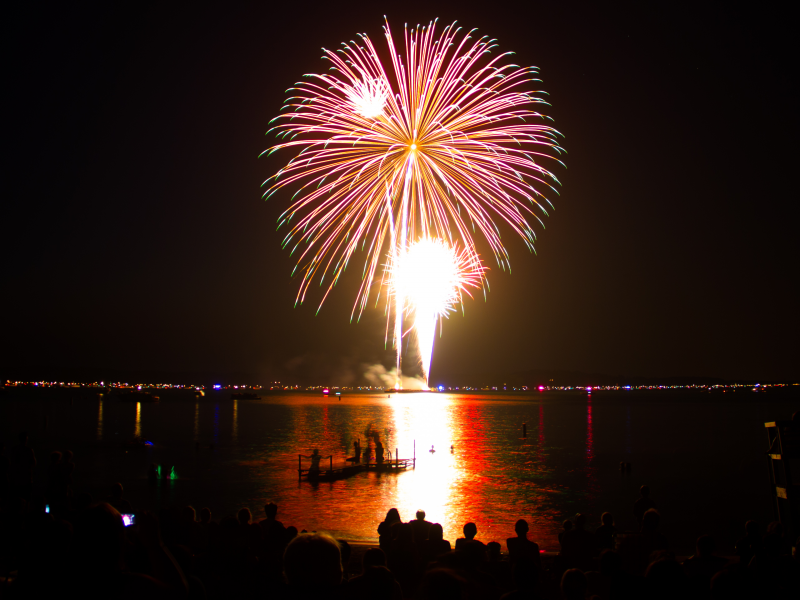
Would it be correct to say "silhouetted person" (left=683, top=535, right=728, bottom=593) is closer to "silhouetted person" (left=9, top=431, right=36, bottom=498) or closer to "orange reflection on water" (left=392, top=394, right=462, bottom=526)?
"silhouetted person" (left=9, top=431, right=36, bottom=498)

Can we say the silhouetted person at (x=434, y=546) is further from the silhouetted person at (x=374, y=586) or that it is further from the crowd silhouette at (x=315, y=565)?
the silhouetted person at (x=374, y=586)

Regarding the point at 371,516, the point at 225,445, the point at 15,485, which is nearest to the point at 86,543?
the point at 15,485

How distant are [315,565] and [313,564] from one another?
0.04 feet

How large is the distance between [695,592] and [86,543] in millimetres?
4390

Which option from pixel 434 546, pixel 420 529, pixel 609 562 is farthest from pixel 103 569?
pixel 420 529

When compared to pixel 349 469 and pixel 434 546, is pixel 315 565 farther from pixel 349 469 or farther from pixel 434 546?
pixel 349 469

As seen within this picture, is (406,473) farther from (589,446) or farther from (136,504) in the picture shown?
(589,446)

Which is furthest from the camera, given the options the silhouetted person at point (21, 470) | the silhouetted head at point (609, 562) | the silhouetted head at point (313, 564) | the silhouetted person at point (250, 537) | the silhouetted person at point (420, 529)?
the silhouetted person at point (21, 470)

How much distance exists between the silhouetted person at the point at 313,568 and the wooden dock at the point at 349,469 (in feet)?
82.3

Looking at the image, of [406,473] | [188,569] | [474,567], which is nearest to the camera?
[188,569]

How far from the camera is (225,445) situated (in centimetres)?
4575

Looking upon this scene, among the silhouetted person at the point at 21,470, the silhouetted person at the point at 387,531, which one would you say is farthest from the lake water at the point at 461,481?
the silhouetted person at the point at 387,531

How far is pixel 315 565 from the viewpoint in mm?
2986

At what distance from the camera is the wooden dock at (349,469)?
27.4 metres
